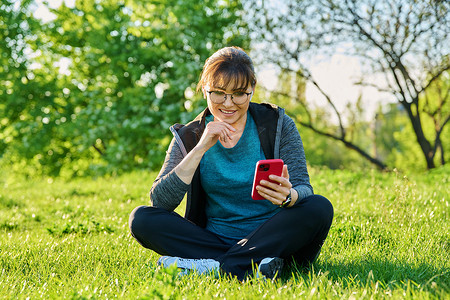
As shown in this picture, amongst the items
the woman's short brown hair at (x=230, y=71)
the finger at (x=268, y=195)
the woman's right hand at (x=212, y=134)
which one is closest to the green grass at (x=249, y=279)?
the finger at (x=268, y=195)

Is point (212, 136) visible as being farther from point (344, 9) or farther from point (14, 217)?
point (344, 9)

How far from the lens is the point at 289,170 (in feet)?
9.87

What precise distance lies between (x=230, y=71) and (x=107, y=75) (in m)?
13.7

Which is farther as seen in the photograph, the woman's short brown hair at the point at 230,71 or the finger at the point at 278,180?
the woman's short brown hair at the point at 230,71

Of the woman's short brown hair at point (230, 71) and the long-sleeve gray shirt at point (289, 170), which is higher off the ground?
the woman's short brown hair at point (230, 71)

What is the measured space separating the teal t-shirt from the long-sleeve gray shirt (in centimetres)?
20

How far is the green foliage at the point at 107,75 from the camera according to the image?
1375 cm

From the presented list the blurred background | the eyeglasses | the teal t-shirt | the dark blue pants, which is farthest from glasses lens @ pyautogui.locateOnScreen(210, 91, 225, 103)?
the blurred background

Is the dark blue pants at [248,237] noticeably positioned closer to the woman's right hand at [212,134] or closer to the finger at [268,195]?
the finger at [268,195]

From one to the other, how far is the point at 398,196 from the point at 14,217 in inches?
178

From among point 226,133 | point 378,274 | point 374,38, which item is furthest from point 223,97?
point 374,38

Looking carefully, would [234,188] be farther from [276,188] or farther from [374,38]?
[374,38]

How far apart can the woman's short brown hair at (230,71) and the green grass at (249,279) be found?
1.29 metres

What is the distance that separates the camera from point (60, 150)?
61.7ft
